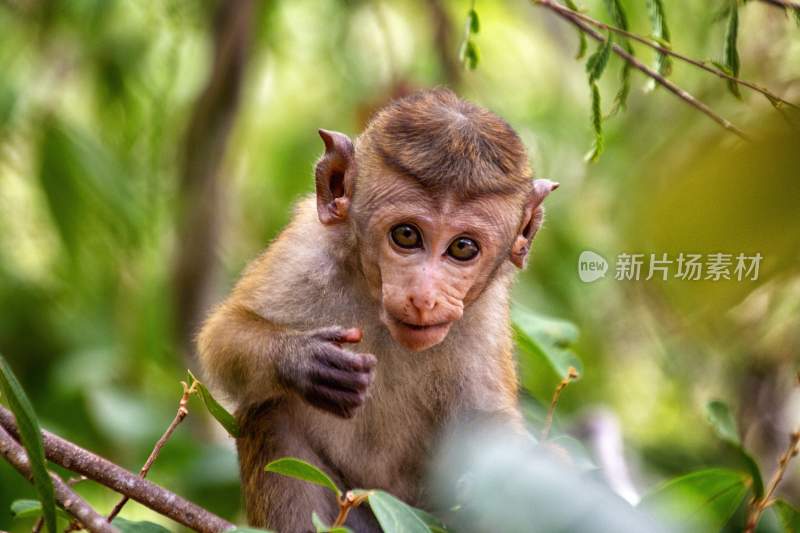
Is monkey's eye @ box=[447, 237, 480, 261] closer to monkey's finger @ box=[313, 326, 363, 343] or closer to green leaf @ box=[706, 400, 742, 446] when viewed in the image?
monkey's finger @ box=[313, 326, 363, 343]

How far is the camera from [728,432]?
11.5 ft

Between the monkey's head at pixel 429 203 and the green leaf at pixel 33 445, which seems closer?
the green leaf at pixel 33 445

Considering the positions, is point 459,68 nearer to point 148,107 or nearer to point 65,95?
point 148,107

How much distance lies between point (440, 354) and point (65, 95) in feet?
20.2

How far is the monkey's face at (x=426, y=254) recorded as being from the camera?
10.7 feet

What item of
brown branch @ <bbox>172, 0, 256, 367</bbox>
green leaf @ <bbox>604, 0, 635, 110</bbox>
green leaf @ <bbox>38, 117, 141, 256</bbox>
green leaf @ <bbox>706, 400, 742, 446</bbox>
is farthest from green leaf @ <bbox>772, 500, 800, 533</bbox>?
green leaf @ <bbox>38, 117, 141, 256</bbox>

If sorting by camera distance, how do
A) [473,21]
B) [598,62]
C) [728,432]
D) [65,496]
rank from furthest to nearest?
1. [728,432]
2. [473,21]
3. [598,62]
4. [65,496]

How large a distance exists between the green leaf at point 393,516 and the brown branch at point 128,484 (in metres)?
0.53

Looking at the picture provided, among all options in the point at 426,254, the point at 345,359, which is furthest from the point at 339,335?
the point at 426,254

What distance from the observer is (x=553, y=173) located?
318 inches

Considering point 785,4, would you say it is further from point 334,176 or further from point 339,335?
point 334,176

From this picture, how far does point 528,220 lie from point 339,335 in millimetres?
858

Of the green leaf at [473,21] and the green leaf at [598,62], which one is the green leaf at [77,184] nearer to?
the green leaf at [473,21]

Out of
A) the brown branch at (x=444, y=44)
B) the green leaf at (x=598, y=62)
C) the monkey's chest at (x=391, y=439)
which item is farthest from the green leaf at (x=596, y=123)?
the brown branch at (x=444, y=44)
